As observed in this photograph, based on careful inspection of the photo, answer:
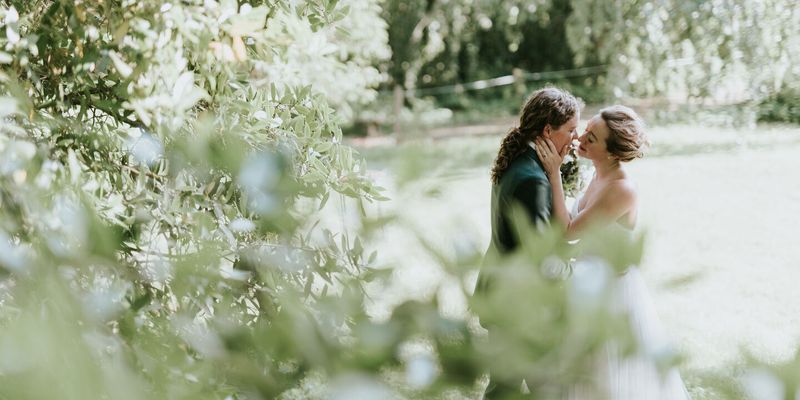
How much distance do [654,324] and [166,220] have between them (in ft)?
5.83

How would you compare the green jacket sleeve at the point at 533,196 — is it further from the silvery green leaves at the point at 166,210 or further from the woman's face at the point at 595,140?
the silvery green leaves at the point at 166,210

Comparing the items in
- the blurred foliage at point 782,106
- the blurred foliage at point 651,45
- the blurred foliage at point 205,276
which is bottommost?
the blurred foliage at point 782,106

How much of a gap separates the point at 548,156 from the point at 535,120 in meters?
0.15

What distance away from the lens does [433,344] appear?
2.26 ft

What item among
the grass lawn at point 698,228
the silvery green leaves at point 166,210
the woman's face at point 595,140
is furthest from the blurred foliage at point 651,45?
the silvery green leaves at point 166,210

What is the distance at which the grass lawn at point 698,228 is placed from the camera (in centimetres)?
65

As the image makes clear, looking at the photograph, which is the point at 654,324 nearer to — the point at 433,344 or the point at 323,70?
the point at 433,344

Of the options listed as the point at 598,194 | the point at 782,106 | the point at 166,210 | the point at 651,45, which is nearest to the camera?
the point at 166,210

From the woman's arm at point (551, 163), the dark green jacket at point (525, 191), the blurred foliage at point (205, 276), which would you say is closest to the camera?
the blurred foliage at point (205, 276)

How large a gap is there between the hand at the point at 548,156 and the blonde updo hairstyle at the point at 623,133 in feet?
0.77

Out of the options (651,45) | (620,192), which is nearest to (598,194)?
(620,192)

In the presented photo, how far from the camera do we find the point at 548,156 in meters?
2.78

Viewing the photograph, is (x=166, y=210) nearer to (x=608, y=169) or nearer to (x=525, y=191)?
(x=525, y=191)

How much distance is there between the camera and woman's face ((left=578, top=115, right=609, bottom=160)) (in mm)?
2898
